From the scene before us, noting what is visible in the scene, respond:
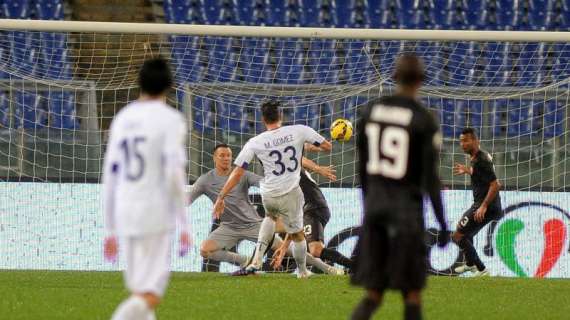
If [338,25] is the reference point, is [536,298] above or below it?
below

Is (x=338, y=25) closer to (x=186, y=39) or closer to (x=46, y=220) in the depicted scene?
(x=186, y=39)

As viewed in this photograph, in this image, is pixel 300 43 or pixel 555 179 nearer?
pixel 555 179

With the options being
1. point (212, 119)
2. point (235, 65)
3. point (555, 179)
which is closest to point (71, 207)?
point (212, 119)

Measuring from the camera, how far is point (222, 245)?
14578 mm

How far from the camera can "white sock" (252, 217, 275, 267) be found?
1367 centimetres

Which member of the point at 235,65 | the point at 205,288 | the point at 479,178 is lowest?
the point at 205,288

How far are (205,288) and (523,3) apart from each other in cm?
1108

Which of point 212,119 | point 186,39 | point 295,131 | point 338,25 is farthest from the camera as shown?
point 338,25

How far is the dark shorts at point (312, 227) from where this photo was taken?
48.0 feet

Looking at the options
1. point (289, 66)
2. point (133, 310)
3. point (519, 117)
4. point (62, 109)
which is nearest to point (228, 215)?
point (62, 109)

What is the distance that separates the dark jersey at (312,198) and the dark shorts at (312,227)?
6 centimetres

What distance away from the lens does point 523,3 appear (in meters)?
21.1

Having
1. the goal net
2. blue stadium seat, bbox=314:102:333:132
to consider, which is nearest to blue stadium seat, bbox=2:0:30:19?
the goal net

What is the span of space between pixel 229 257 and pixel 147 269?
27.0 ft
